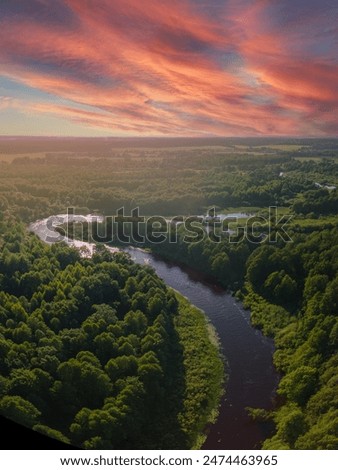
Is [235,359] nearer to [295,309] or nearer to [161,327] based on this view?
[161,327]

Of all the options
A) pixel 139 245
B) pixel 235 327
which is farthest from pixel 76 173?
pixel 235 327

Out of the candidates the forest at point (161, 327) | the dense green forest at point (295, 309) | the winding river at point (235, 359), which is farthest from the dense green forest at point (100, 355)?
the dense green forest at point (295, 309)

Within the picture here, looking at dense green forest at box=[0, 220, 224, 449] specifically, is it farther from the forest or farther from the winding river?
the winding river

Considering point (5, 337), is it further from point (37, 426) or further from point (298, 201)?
point (298, 201)

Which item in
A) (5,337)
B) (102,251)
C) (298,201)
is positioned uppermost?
(298,201)

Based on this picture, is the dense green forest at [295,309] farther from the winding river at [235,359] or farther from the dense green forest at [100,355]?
the dense green forest at [100,355]

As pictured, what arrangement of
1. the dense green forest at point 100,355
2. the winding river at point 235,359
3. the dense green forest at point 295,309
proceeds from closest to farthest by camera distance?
the dense green forest at point 295,309, the dense green forest at point 100,355, the winding river at point 235,359

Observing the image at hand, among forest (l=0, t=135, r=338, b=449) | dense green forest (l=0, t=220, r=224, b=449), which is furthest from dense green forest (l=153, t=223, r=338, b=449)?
dense green forest (l=0, t=220, r=224, b=449)
